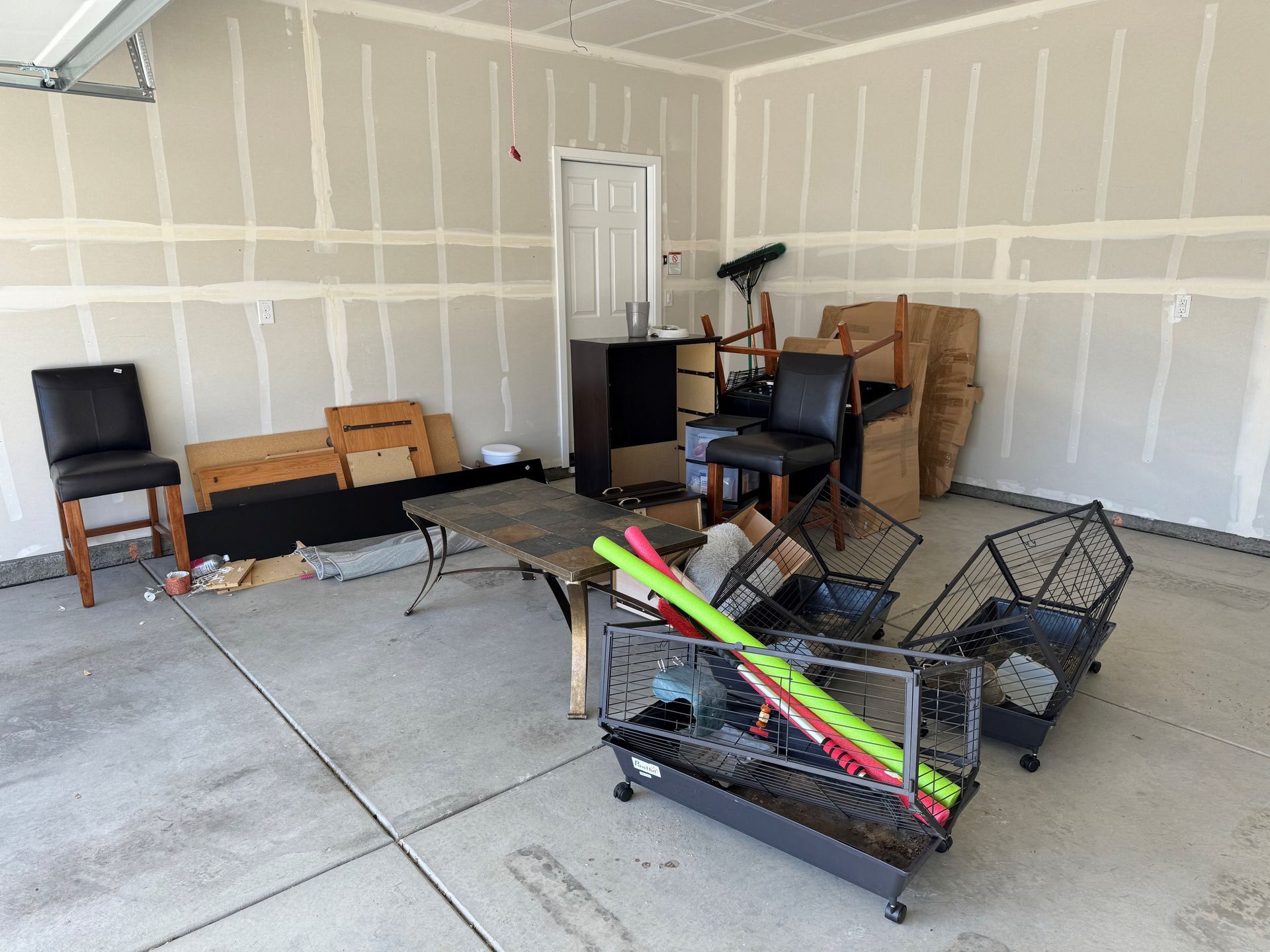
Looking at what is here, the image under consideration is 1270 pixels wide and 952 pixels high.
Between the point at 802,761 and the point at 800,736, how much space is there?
78 millimetres

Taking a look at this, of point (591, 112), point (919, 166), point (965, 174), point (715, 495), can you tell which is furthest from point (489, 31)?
point (715, 495)

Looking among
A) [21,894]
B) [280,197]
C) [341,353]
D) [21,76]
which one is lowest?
[21,894]

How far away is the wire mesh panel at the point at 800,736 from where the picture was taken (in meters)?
1.82

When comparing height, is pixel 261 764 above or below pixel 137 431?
below

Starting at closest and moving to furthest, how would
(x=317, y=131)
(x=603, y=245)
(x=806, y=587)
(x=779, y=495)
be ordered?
(x=806, y=587)
(x=779, y=495)
(x=317, y=131)
(x=603, y=245)

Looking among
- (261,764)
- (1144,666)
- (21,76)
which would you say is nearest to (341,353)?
(21,76)

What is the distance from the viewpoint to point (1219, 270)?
417 cm

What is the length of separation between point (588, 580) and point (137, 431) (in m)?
2.69

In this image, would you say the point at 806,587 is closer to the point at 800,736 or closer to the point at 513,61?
the point at 800,736

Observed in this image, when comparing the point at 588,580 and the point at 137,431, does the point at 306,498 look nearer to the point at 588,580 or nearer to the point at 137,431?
the point at 137,431

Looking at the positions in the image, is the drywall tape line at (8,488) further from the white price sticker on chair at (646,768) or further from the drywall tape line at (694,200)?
the drywall tape line at (694,200)

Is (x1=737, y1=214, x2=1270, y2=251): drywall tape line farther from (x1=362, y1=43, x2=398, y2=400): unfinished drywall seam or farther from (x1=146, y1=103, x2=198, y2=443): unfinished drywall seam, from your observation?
(x1=146, y1=103, x2=198, y2=443): unfinished drywall seam

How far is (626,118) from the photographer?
5.68 m

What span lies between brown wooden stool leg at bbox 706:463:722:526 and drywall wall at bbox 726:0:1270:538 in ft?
6.61
